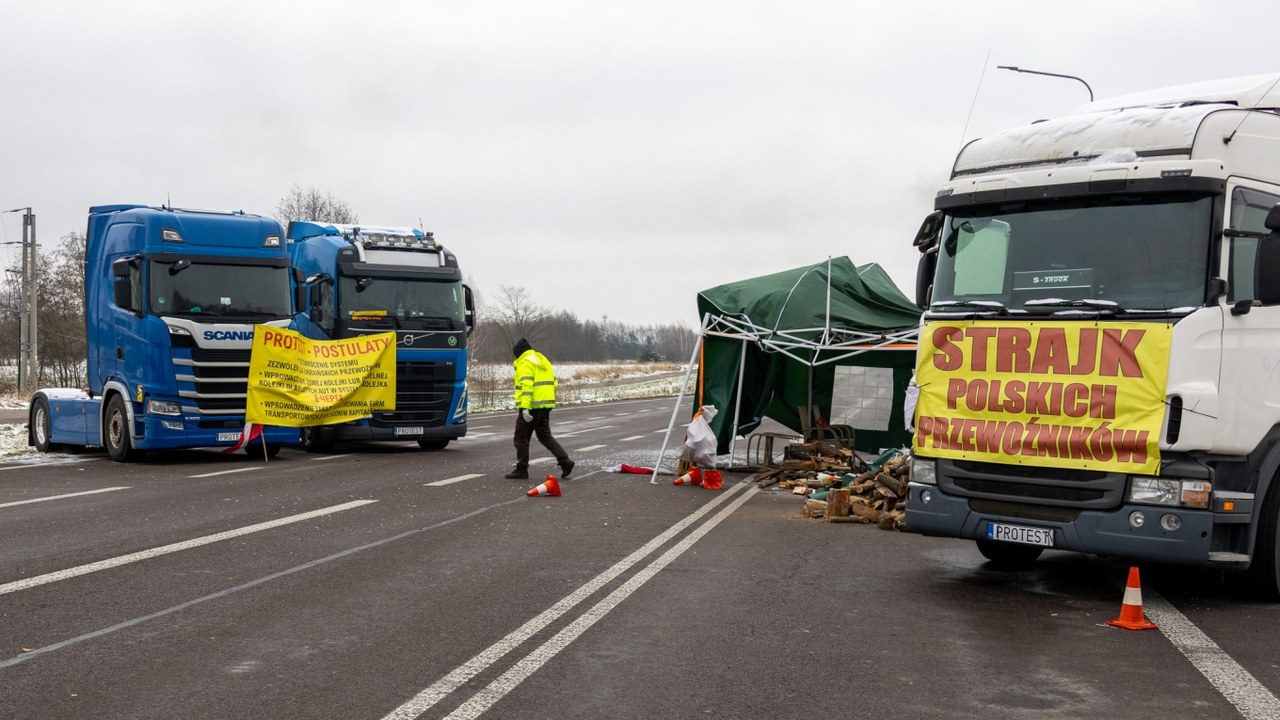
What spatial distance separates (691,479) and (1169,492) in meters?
8.55

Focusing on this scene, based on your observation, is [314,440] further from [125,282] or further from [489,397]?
[489,397]

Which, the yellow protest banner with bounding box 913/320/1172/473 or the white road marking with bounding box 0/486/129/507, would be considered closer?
the yellow protest banner with bounding box 913/320/1172/473

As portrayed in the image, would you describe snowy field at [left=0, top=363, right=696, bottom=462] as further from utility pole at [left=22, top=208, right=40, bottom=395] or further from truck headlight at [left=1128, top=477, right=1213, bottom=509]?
truck headlight at [left=1128, top=477, right=1213, bottom=509]

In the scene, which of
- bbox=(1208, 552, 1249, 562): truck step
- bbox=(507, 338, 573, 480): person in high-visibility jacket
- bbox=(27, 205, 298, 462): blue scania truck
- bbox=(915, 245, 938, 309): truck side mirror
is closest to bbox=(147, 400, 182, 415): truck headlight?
bbox=(27, 205, 298, 462): blue scania truck

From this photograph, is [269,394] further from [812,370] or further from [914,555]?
[914,555]

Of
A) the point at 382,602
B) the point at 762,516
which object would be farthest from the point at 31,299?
the point at 382,602

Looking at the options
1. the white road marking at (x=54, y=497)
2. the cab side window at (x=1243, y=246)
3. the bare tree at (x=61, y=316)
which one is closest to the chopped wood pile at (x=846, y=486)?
the cab side window at (x=1243, y=246)

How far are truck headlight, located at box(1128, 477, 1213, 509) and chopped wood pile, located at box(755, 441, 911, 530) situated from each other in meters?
3.67

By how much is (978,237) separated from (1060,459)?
5.66 ft

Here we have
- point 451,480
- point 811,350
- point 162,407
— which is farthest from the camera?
point 162,407

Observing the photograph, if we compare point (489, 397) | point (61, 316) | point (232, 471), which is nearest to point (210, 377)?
point (232, 471)

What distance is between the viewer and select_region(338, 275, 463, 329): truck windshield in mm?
20156

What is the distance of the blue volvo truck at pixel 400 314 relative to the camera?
20203 mm

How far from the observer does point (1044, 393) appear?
26.1 feet
